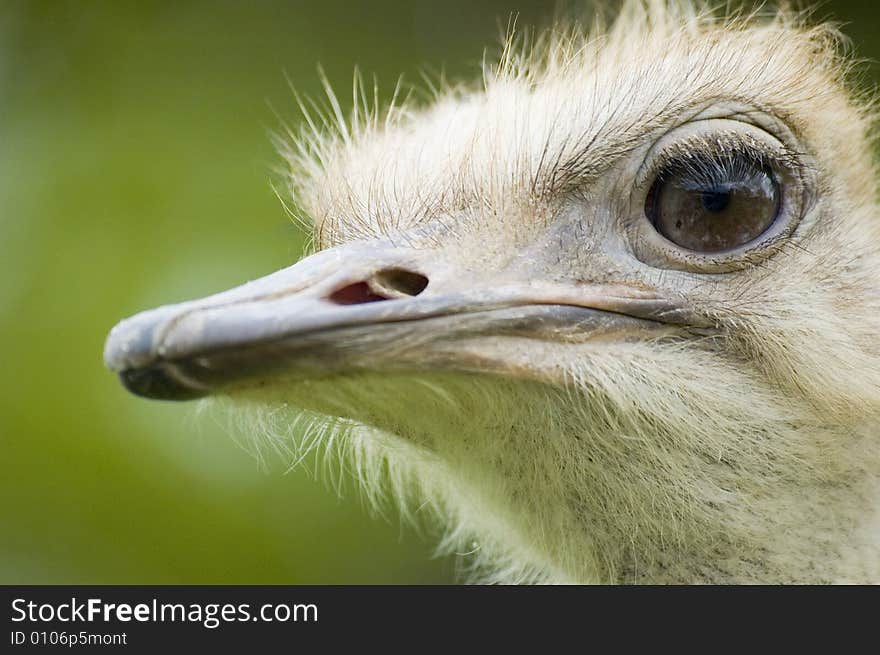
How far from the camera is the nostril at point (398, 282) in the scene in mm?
1860

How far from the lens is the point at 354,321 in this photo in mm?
1751

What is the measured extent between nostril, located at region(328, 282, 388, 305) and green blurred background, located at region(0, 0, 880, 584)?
1209 mm

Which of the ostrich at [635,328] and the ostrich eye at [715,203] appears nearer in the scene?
the ostrich at [635,328]

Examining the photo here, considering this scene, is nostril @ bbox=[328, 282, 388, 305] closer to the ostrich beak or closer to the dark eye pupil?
the ostrich beak

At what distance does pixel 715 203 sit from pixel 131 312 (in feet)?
5.32

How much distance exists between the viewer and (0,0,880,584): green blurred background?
3123 millimetres

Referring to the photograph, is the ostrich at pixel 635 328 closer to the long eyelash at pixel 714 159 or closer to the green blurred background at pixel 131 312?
the long eyelash at pixel 714 159

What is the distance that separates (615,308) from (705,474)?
292mm

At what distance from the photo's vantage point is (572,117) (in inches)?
83.8

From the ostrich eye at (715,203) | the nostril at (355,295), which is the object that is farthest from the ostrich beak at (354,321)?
the ostrich eye at (715,203)

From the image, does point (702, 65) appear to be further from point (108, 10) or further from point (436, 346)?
point (108, 10)

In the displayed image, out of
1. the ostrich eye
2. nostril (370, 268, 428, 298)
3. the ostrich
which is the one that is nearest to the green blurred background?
the ostrich

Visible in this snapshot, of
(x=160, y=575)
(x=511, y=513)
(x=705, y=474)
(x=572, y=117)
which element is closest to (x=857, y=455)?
(x=705, y=474)

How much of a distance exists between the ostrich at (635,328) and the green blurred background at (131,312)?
104cm
